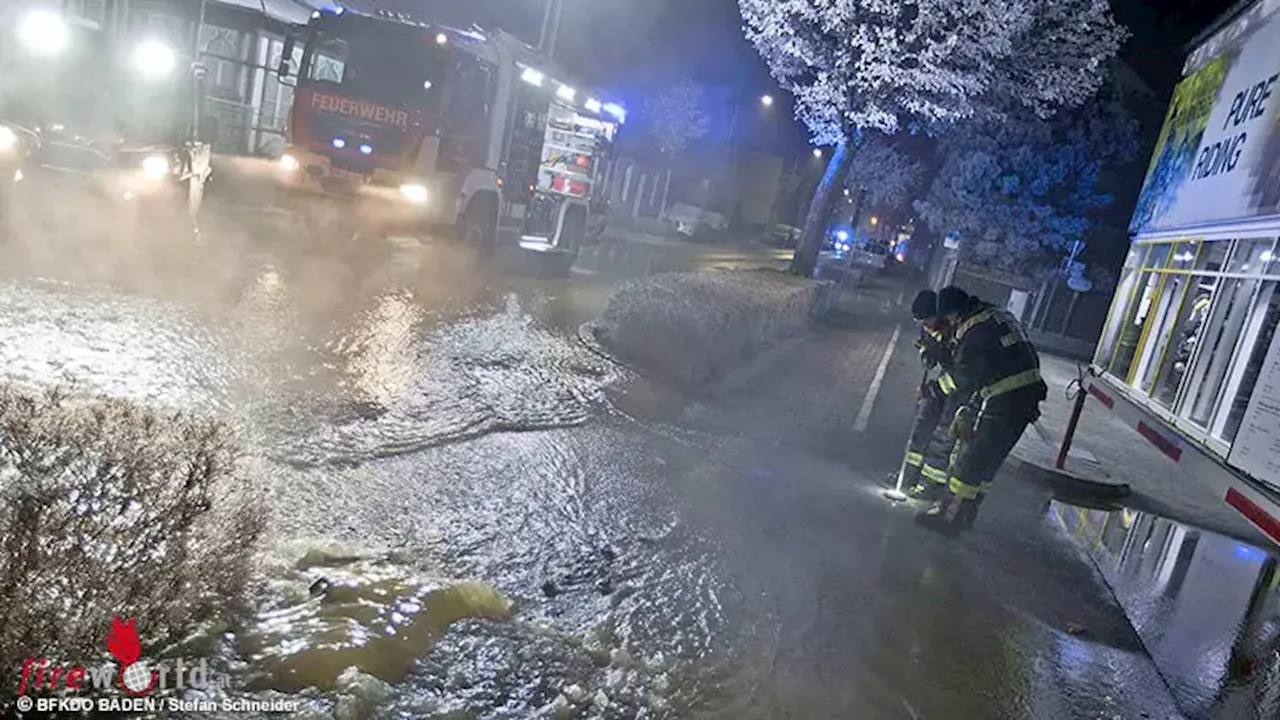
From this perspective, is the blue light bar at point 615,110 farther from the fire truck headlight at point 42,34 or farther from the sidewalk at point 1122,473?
the sidewalk at point 1122,473

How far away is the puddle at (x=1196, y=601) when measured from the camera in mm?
4773

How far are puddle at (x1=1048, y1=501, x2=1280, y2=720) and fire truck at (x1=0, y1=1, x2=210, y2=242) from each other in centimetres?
1023

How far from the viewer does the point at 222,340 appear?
714cm

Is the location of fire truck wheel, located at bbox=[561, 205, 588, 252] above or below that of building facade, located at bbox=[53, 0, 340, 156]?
below

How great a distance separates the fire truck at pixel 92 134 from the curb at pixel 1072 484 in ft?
33.6

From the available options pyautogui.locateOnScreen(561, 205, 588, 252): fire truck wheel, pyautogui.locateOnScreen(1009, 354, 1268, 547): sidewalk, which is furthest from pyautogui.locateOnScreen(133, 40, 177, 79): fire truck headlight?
pyautogui.locateOnScreen(1009, 354, 1268, 547): sidewalk

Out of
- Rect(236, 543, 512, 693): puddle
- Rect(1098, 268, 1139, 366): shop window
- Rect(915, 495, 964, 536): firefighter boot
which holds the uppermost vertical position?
Rect(1098, 268, 1139, 366): shop window

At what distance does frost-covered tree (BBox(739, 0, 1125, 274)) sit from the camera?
17.2m

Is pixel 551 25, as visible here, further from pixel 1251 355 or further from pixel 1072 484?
pixel 1251 355

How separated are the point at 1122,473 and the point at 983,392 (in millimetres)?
5139

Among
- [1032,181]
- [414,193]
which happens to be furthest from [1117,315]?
[1032,181]

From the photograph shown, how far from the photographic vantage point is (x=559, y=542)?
4750 millimetres

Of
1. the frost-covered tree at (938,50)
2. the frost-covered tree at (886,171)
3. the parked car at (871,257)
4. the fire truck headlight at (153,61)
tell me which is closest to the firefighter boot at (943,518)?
the fire truck headlight at (153,61)

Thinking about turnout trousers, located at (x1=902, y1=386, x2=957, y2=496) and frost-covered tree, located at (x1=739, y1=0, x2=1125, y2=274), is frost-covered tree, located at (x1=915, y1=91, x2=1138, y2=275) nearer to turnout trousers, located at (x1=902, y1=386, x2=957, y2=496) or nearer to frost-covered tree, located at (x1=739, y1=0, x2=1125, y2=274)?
frost-covered tree, located at (x1=739, y1=0, x2=1125, y2=274)
